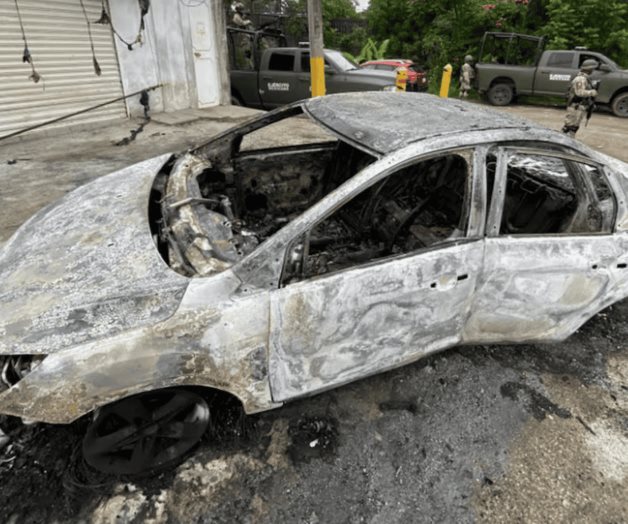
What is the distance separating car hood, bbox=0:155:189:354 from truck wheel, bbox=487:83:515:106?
13315 millimetres

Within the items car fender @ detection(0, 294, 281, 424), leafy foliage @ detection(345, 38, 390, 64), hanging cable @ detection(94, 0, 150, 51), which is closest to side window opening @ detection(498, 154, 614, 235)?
car fender @ detection(0, 294, 281, 424)

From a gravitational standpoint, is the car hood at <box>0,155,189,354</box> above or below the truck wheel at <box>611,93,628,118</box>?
above

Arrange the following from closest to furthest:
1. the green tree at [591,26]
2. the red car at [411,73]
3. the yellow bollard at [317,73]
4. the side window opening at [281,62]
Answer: the yellow bollard at [317,73] < the side window opening at [281,62] < the red car at [411,73] < the green tree at [591,26]

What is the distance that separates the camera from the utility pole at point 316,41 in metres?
6.91

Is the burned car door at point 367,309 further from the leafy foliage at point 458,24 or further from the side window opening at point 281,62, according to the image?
the leafy foliage at point 458,24

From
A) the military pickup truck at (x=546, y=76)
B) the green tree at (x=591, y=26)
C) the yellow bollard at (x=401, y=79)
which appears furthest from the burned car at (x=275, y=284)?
the green tree at (x=591, y=26)

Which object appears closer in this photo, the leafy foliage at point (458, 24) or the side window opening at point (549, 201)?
Answer: the side window opening at point (549, 201)

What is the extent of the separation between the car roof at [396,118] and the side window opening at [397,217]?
44 cm

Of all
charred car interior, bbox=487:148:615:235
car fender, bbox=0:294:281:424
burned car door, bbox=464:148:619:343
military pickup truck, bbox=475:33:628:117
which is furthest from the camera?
military pickup truck, bbox=475:33:628:117

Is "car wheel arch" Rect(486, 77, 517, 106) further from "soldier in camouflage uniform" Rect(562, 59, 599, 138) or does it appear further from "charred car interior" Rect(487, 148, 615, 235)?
"charred car interior" Rect(487, 148, 615, 235)

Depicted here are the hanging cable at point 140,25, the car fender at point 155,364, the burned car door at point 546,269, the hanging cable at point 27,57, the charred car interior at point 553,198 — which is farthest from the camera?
the hanging cable at point 140,25

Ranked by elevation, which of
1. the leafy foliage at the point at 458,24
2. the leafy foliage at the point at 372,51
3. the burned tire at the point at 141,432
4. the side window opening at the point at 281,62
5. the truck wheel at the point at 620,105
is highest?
the leafy foliage at the point at 458,24

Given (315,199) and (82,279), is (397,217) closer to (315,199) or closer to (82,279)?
(315,199)

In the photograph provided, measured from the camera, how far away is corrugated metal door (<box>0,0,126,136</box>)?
7117mm
